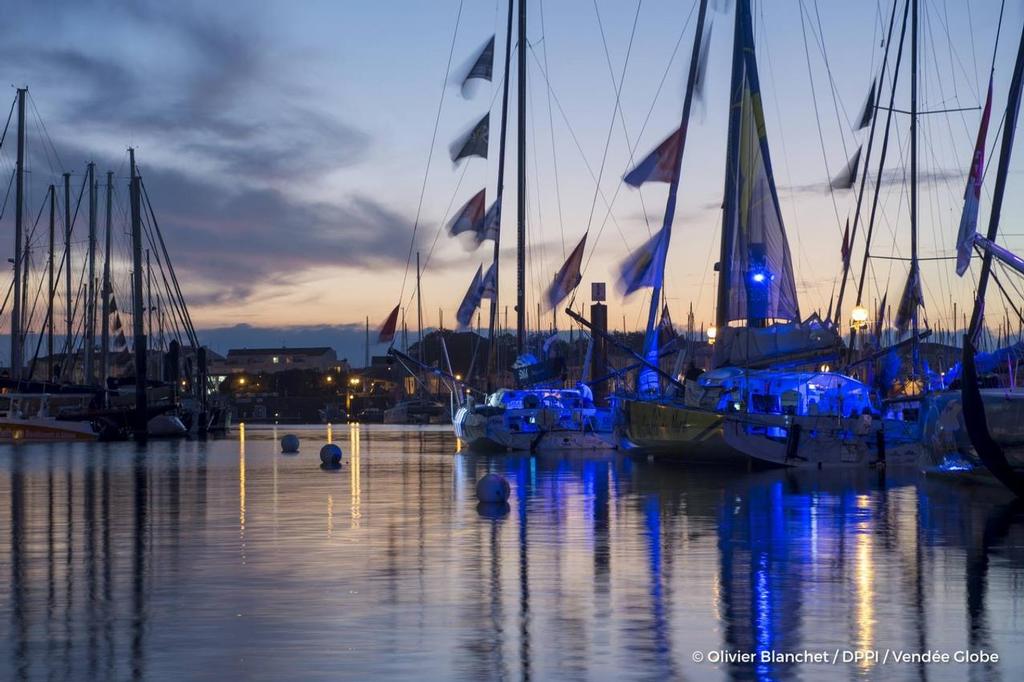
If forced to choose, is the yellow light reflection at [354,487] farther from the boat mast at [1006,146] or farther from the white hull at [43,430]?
the white hull at [43,430]

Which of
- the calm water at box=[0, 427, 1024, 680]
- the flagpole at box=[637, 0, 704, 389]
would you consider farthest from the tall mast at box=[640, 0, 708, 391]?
the calm water at box=[0, 427, 1024, 680]

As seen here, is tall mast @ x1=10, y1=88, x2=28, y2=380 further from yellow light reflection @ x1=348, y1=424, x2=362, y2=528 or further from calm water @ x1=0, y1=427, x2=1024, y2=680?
calm water @ x1=0, y1=427, x2=1024, y2=680

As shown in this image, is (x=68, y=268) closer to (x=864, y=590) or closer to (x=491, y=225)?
(x=491, y=225)

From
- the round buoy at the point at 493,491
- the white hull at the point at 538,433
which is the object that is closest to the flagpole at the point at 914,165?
the white hull at the point at 538,433

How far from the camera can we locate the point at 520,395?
67.4 m

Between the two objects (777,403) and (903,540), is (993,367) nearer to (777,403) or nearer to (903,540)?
(777,403)

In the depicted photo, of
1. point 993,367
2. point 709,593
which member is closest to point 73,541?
point 709,593

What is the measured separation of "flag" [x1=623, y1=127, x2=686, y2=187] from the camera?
181 ft

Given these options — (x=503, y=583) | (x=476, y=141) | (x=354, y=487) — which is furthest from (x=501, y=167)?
(x=503, y=583)

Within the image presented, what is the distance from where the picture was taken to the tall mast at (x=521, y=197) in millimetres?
63406

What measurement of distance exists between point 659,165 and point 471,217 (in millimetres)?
13211

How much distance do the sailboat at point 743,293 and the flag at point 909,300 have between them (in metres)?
5.74

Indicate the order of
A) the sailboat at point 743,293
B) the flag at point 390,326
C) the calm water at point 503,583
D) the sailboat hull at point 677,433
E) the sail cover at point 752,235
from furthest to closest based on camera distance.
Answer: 1. the flag at point 390,326
2. the sail cover at point 752,235
3. the sailboat at point 743,293
4. the sailboat hull at point 677,433
5. the calm water at point 503,583

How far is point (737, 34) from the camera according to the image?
56.0m
